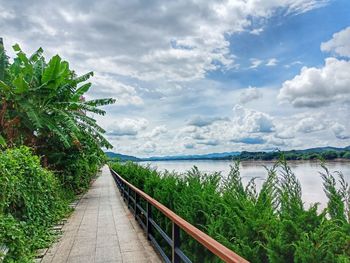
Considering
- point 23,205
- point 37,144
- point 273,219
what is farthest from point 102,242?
point 37,144

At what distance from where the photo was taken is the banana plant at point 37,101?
11.7m

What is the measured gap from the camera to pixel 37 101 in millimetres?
12641

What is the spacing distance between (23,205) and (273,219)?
492cm

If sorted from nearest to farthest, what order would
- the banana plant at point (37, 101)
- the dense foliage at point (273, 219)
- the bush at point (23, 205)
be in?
the dense foliage at point (273, 219) → the bush at point (23, 205) → the banana plant at point (37, 101)

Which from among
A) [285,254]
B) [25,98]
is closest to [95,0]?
[25,98]

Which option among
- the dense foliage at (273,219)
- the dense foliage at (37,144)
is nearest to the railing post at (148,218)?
the dense foliage at (273,219)

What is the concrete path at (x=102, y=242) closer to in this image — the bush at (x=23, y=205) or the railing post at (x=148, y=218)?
the railing post at (x=148, y=218)

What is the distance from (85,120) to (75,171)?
2.47 m

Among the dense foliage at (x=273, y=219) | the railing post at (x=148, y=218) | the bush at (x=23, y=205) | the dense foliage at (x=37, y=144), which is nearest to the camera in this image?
the dense foliage at (x=273, y=219)

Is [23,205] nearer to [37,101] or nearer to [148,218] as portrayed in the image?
[148,218]

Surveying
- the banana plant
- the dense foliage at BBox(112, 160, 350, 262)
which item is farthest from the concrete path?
the banana plant

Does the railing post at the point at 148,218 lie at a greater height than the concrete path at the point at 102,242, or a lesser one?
greater

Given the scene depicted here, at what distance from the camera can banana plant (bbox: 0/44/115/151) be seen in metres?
11.7

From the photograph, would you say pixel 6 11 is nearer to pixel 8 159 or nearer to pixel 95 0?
pixel 95 0
